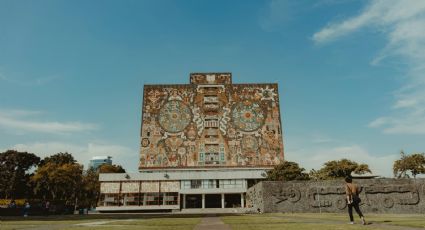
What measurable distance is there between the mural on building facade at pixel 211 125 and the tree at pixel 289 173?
11.3 meters

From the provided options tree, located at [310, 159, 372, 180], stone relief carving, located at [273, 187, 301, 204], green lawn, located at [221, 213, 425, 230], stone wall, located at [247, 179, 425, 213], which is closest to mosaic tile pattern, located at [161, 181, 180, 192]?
tree, located at [310, 159, 372, 180]

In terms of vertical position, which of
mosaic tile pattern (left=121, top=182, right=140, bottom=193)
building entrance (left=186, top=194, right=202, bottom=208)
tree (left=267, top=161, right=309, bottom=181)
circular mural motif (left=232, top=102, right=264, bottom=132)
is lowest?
building entrance (left=186, top=194, right=202, bottom=208)

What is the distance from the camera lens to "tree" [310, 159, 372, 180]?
5853 cm

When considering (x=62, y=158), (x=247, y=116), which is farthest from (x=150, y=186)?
(x=247, y=116)

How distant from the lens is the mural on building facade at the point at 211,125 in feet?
228

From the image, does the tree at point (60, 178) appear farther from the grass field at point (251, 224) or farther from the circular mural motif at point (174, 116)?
the grass field at point (251, 224)

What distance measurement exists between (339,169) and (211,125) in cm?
2742

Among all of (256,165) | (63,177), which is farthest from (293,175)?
(63,177)

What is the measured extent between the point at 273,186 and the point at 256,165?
38380 millimetres

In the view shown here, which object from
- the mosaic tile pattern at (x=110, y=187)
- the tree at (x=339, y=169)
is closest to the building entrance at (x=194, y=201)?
the mosaic tile pattern at (x=110, y=187)

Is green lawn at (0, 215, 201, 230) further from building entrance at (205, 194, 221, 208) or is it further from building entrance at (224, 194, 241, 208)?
building entrance at (205, 194, 221, 208)

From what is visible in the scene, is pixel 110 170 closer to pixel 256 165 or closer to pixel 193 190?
pixel 193 190

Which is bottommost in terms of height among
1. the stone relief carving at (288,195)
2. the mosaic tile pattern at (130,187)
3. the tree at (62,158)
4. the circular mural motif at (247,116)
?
the stone relief carving at (288,195)

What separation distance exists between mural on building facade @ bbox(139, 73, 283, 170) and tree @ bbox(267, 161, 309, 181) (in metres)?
11.3
